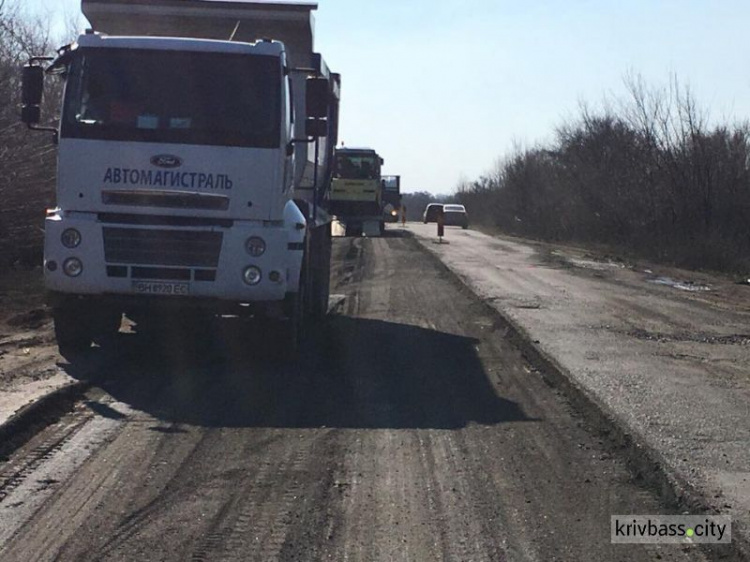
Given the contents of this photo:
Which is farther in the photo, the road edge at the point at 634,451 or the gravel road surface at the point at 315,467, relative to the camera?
the road edge at the point at 634,451

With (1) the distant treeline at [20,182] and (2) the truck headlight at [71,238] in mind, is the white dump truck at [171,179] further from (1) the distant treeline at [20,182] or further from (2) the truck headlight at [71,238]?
(1) the distant treeline at [20,182]

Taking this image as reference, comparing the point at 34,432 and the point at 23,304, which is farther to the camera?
the point at 23,304

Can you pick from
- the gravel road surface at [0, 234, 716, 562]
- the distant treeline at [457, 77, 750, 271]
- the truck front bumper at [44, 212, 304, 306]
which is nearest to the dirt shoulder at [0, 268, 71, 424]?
the gravel road surface at [0, 234, 716, 562]

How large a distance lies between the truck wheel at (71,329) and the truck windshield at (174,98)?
5.79 feet

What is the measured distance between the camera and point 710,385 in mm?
10109

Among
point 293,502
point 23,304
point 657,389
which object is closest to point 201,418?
point 293,502

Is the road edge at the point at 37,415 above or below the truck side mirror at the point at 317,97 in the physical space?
below

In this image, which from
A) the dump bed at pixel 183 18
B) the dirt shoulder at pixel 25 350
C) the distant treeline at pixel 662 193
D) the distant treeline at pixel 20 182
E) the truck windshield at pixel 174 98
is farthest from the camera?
the distant treeline at pixel 662 193

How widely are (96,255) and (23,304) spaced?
6.09m

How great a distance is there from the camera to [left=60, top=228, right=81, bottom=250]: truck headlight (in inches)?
403

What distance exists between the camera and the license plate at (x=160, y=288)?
10.3 meters

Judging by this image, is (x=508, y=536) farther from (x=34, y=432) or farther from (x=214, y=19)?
(x=214, y=19)

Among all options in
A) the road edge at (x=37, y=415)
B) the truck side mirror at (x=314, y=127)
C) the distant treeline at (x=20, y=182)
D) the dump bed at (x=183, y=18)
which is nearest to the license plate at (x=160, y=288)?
the road edge at (x=37, y=415)

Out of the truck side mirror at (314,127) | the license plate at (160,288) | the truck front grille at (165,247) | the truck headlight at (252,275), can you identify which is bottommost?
the license plate at (160,288)
